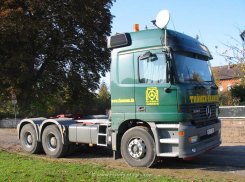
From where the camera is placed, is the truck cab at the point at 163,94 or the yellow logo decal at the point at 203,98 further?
the yellow logo decal at the point at 203,98

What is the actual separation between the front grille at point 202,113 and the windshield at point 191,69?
636 millimetres

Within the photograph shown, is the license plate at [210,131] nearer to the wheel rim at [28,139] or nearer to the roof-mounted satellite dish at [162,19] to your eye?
the roof-mounted satellite dish at [162,19]

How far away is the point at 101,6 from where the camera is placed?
101 ft

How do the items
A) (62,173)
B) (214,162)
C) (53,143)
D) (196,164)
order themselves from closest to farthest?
(62,173), (196,164), (214,162), (53,143)

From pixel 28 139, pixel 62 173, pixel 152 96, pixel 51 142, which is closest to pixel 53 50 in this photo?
pixel 28 139

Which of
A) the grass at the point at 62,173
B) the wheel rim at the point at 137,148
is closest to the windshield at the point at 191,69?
the wheel rim at the point at 137,148

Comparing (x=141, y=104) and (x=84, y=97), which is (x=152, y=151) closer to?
(x=141, y=104)

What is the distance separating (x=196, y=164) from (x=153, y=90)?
234 centimetres

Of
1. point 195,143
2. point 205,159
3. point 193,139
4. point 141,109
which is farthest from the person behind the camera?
point 205,159

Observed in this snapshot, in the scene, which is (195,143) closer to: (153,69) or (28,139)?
(153,69)

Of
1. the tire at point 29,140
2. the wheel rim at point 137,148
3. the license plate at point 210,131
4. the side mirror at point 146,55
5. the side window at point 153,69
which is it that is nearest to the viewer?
the side window at point 153,69

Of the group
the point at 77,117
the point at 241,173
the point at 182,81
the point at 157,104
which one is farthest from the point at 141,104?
the point at 77,117

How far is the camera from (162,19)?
960 centimetres

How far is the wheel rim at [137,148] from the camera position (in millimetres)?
9703
